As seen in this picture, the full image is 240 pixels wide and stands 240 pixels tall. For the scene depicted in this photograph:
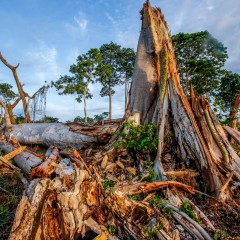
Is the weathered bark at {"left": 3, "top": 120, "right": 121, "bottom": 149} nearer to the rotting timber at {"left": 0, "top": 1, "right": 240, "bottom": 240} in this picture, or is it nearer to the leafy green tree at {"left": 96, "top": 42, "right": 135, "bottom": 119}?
the rotting timber at {"left": 0, "top": 1, "right": 240, "bottom": 240}

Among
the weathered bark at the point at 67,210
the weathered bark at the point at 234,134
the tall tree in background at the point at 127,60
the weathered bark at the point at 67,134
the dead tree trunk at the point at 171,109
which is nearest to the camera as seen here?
the weathered bark at the point at 67,210

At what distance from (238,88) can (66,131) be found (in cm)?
1660

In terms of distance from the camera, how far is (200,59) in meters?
20.3

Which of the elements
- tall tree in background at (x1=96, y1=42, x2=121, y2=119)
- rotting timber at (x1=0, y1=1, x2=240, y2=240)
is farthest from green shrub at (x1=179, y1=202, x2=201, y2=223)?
tall tree in background at (x1=96, y1=42, x2=121, y2=119)

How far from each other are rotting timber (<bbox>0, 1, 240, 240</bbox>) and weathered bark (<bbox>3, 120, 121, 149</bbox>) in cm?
29

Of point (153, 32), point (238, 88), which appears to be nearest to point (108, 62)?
point (238, 88)

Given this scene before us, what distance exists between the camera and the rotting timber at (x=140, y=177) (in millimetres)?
2479

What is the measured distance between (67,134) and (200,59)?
17136mm

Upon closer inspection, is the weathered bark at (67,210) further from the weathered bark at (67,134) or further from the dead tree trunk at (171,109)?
the weathered bark at (67,134)

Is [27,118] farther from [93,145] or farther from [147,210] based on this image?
[147,210]

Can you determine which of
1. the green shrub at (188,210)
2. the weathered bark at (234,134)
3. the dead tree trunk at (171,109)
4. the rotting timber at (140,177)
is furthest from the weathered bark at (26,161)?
the weathered bark at (234,134)

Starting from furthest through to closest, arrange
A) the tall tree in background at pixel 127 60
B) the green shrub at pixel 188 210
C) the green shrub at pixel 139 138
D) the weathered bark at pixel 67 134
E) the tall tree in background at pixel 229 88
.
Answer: the tall tree in background at pixel 127 60
the tall tree in background at pixel 229 88
the weathered bark at pixel 67 134
the green shrub at pixel 139 138
the green shrub at pixel 188 210

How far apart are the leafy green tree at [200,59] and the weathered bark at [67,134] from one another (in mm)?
14441

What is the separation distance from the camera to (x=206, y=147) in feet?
15.0
